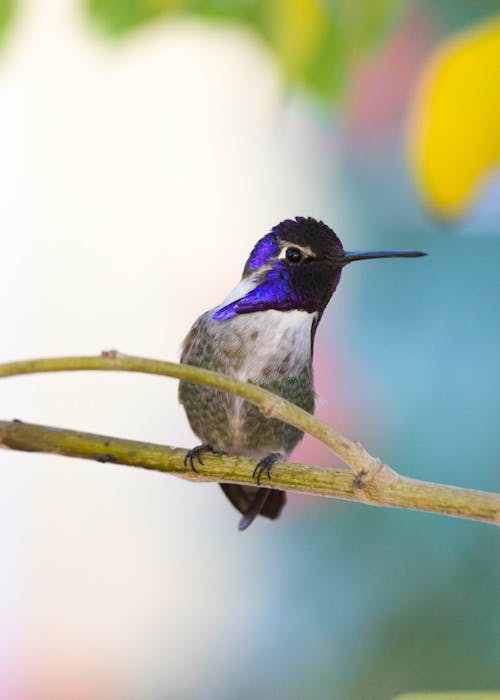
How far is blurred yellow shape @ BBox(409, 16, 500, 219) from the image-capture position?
146cm

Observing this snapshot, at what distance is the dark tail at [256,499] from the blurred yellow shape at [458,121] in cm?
92

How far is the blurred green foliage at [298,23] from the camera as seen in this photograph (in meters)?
1.25

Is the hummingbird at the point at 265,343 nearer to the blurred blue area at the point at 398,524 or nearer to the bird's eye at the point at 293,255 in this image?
the bird's eye at the point at 293,255

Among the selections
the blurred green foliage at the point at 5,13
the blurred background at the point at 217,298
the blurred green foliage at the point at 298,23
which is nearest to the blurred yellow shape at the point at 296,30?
the blurred green foliage at the point at 298,23

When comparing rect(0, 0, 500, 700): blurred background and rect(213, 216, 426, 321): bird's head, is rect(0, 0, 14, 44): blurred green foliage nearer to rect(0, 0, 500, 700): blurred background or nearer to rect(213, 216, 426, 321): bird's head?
rect(0, 0, 500, 700): blurred background

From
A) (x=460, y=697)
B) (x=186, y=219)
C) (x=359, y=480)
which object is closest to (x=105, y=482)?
(x=186, y=219)

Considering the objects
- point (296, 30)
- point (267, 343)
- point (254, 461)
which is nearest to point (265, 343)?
point (267, 343)

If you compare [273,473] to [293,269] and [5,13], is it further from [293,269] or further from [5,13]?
[5,13]

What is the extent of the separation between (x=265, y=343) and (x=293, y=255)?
10cm

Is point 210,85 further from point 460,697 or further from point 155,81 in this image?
point 460,697

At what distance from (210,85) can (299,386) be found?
106cm

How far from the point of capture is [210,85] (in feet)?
5.12

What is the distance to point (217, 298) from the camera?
1.44 metres

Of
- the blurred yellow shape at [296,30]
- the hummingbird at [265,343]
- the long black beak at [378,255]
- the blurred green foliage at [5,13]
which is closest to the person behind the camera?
the long black beak at [378,255]
